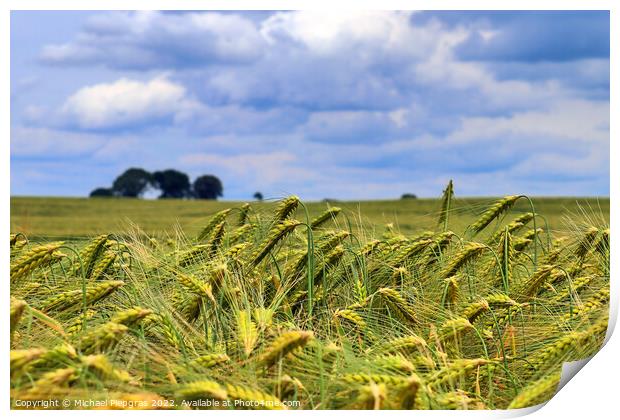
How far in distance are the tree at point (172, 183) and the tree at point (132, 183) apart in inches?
71.1

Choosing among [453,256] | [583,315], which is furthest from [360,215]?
[583,315]

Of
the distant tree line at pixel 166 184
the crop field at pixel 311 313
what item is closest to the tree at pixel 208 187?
the distant tree line at pixel 166 184

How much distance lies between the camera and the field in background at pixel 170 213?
4.25 metres

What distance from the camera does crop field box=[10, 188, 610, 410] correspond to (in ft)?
8.80

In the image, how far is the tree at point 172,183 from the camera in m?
26.4

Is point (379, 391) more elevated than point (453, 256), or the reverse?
point (453, 256)

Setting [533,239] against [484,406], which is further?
[533,239]

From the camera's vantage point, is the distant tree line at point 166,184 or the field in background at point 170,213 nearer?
the field in background at point 170,213

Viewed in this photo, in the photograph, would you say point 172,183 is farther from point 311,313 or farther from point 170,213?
point 311,313

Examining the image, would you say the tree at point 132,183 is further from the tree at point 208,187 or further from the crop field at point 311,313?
the crop field at point 311,313

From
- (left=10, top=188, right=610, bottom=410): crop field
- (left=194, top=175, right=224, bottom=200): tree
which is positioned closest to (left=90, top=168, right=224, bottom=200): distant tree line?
(left=194, top=175, right=224, bottom=200): tree
